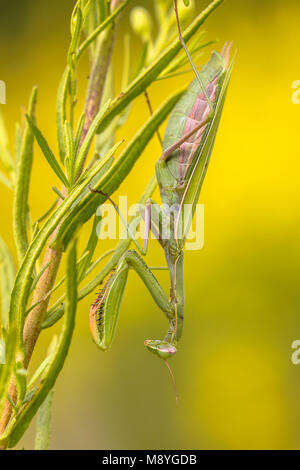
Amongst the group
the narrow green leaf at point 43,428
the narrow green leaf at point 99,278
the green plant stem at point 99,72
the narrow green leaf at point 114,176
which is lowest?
the narrow green leaf at point 43,428

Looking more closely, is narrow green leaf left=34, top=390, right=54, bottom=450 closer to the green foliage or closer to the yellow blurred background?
the green foliage

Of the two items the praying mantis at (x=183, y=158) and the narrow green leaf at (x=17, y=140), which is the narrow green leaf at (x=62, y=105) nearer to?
the narrow green leaf at (x=17, y=140)

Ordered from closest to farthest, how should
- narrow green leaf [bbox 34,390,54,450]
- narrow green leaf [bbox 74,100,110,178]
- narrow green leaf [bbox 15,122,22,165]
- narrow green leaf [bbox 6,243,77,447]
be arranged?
1. narrow green leaf [bbox 6,243,77,447]
2. narrow green leaf [bbox 74,100,110,178]
3. narrow green leaf [bbox 34,390,54,450]
4. narrow green leaf [bbox 15,122,22,165]

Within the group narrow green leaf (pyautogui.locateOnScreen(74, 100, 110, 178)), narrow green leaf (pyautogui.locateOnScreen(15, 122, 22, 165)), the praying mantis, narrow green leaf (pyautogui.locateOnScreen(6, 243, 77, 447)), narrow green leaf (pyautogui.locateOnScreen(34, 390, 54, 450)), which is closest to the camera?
narrow green leaf (pyautogui.locateOnScreen(6, 243, 77, 447))

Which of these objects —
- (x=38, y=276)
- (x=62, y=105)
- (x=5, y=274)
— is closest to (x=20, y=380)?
(x=38, y=276)

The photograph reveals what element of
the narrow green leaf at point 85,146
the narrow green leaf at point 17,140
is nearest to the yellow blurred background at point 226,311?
the narrow green leaf at point 17,140

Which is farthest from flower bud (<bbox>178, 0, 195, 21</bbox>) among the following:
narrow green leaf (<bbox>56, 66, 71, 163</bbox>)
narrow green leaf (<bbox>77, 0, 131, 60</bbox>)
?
narrow green leaf (<bbox>56, 66, 71, 163</bbox>)

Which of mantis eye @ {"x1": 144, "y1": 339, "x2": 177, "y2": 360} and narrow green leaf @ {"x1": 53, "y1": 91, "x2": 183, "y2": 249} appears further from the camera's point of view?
mantis eye @ {"x1": 144, "y1": 339, "x2": 177, "y2": 360}

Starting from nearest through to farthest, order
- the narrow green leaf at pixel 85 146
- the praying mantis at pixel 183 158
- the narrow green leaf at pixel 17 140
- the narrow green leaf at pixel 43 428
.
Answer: the narrow green leaf at pixel 85 146 → the narrow green leaf at pixel 43 428 → the narrow green leaf at pixel 17 140 → the praying mantis at pixel 183 158

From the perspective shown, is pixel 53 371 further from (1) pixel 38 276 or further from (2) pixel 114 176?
(2) pixel 114 176

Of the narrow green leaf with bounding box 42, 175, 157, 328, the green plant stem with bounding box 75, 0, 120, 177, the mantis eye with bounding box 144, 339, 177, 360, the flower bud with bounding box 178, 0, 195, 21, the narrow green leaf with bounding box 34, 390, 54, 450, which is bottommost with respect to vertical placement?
the narrow green leaf with bounding box 34, 390, 54, 450
